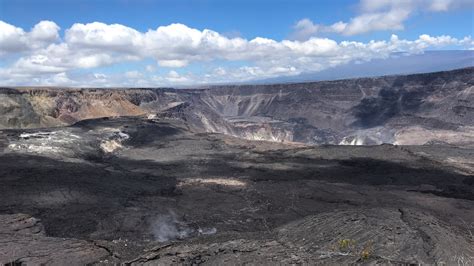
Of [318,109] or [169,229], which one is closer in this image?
[169,229]

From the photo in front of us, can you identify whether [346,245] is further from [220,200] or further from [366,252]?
[220,200]

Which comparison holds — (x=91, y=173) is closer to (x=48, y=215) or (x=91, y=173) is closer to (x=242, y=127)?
(x=48, y=215)

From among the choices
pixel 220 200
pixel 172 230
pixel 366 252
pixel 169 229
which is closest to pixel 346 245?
pixel 366 252

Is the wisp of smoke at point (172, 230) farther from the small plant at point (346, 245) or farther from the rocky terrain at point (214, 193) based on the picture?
the small plant at point (346, 245)

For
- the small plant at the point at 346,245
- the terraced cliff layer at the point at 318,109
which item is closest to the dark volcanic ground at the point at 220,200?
the small plant at the point at 346,245

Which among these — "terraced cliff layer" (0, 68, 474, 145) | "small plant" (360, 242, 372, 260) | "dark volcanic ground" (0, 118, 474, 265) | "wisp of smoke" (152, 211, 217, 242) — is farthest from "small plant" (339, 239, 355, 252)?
"terraced cliff layer" (0, 68, 474, 145)
